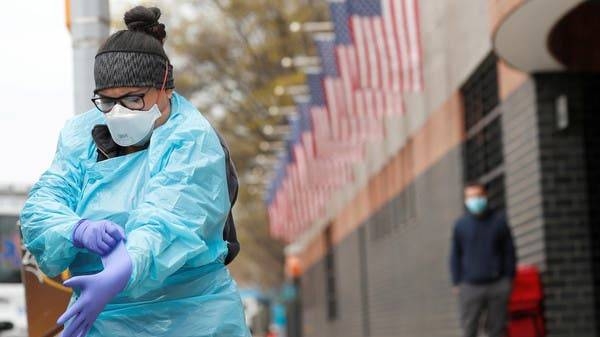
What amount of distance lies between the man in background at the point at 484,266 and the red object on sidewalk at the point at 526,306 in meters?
0.60

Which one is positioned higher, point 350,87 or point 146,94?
point 350,87

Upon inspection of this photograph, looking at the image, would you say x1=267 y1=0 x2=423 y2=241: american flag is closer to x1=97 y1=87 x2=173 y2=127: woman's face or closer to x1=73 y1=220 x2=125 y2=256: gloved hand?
x1=97 y1=87 x2=173 y2=127: woman's face

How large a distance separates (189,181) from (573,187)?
36.2 ft

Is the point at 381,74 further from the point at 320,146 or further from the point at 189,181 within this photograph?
the point at 189,181

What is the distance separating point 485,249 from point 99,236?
10029 mm

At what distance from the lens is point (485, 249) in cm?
1395

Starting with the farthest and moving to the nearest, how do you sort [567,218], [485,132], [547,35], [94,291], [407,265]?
[407,265], [485,132], [567,218], [547,35], [94,291]

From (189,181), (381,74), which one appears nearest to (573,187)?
(381,74)

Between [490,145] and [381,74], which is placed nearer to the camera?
[490,145]

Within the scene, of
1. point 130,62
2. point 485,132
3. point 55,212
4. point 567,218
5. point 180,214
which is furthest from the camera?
point 485,132

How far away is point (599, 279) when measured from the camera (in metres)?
15.2

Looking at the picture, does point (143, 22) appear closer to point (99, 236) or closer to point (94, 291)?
point (99, 236)

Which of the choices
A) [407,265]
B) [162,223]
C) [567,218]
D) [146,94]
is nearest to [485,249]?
[567,218]

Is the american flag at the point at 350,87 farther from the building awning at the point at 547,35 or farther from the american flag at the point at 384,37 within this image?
the building awning at the point at 547,35
